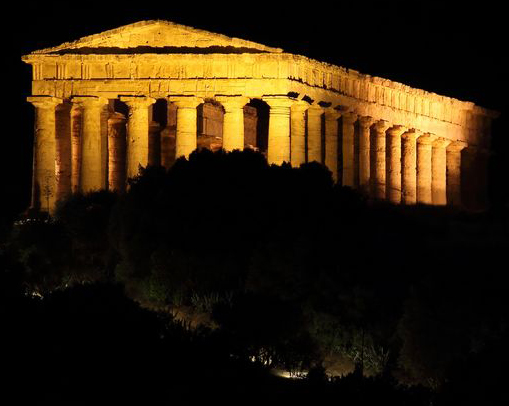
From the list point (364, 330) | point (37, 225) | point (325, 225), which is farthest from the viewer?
point (37, 225)

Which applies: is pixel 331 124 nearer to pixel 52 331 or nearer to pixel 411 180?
pixel 411 180

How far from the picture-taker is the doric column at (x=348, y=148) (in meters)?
74.4

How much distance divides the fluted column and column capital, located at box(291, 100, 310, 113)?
11328 millimetres

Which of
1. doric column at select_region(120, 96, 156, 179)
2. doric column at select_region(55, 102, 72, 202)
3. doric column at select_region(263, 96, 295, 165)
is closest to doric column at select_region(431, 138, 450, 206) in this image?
doric column at select_region(263, 96, 295, 165)

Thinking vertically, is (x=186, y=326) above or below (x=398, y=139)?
below

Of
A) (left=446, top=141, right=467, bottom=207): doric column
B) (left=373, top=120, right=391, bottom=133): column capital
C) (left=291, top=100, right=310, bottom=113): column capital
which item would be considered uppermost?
(left=291, top=100, right=310, bottom=113): column capital

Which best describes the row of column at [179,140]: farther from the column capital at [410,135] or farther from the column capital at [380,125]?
the column capital at [410,135]

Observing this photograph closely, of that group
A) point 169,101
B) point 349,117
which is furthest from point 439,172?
point 169,101

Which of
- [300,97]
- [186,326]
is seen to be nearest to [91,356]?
[186,326]

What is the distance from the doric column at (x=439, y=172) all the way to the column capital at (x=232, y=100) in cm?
1653

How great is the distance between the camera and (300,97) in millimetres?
69750

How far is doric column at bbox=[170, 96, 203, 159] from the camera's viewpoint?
6975 cm

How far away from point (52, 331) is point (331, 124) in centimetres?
2881

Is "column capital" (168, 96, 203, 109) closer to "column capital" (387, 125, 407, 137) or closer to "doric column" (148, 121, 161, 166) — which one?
"doric column" (148, 121, 161, 166)
